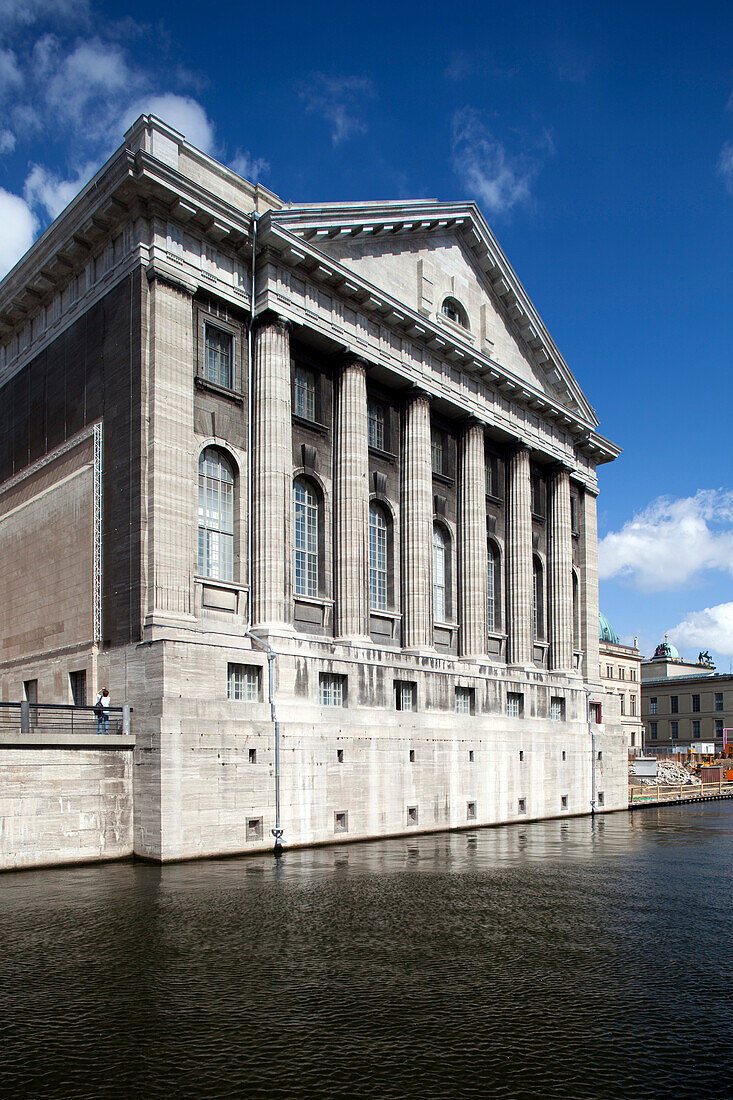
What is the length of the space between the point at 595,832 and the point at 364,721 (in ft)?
43.6

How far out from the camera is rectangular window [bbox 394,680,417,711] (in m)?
42.3

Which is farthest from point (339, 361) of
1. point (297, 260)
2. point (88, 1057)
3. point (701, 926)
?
point (88, 1057)

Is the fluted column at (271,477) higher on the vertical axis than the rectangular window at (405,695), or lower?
higher

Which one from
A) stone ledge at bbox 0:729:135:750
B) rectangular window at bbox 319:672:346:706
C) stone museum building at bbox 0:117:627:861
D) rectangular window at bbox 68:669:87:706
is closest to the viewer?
stone ledge at bbox 0:729:135:750

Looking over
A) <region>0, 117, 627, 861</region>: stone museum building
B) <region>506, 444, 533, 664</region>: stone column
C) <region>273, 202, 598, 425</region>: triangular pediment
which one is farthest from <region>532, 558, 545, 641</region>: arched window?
<region>273, 202, 598, 425</region>: triangular pediment

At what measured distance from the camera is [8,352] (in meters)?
45.4

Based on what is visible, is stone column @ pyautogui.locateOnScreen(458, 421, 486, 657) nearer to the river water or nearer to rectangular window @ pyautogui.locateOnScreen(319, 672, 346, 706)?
rectangular window @ pyautogui.locateOnScreen(319, 672, 346, 706)

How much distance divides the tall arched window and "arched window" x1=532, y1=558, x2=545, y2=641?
1023cm

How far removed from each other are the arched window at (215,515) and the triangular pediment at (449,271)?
35.1 feet

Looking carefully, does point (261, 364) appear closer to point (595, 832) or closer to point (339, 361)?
point (339, 361)

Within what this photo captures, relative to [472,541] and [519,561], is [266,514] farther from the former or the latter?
[519,561]

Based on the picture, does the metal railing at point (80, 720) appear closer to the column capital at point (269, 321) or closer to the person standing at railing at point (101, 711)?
the person standing at railing at point (101, 711)

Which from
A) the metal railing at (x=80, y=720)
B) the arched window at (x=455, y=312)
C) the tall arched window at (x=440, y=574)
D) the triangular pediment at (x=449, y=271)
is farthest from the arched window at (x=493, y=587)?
the metal railing at (x=80, y=720)

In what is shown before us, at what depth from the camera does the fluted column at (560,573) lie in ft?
193
